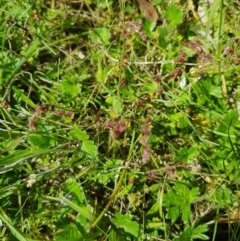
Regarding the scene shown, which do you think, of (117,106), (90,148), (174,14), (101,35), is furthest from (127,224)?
(174,14)

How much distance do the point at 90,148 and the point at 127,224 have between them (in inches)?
13.7

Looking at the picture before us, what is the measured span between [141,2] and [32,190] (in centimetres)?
100

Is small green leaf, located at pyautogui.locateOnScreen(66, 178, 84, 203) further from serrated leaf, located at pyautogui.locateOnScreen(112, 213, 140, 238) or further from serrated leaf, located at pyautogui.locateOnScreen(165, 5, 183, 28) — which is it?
serrated leaf, located at pyautogui.locateOnScreen(165, 5, 183, 28)

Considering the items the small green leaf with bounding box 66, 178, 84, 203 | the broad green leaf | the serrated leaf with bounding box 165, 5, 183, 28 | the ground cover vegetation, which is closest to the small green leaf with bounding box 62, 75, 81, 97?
the ground cover vegetation

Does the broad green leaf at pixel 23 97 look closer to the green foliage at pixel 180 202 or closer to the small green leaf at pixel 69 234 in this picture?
the small green leaf at pixel 69 234

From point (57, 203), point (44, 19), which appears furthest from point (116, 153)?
point (44, 19)

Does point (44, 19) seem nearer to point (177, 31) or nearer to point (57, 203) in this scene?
point (177, 31)

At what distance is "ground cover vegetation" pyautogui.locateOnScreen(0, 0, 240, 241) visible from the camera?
2217mm

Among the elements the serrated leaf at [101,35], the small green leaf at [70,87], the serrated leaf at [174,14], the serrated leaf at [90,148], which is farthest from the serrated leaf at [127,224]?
the serrated leaf at [174,14]

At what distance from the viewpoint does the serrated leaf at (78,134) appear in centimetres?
221

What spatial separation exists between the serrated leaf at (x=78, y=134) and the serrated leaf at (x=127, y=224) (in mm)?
345

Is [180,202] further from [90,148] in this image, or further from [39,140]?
[39,140]

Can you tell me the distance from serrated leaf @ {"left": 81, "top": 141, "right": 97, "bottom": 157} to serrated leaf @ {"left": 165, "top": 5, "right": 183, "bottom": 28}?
2.22 ft

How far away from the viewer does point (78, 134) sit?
2.22 meters
